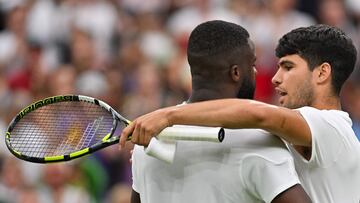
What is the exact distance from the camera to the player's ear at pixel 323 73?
4793 mm

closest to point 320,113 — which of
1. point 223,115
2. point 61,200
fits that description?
point 223,115

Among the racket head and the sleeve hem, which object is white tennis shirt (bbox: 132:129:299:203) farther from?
the racket head

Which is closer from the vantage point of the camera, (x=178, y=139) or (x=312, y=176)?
(x=178, y=139)

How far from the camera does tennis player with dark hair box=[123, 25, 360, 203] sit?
14.0 ft

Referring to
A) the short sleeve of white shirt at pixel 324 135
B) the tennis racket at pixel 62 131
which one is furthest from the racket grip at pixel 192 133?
the short sleeve of white shirt at pixel 324 135

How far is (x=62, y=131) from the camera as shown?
5.51m

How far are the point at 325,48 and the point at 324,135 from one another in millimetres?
504

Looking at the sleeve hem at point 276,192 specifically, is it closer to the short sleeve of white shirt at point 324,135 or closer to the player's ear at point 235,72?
the short sleeve of white shirt at point 324,135

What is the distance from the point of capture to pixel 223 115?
4.25m

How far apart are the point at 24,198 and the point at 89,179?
0.65 m

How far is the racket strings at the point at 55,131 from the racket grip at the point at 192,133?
2.38ft

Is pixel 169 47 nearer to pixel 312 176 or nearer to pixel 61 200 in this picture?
pixel 61 200

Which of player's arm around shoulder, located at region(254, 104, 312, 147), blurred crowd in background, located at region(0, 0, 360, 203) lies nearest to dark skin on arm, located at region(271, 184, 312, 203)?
player's arm around shoulder, located at region(254, 104, 312, 147)

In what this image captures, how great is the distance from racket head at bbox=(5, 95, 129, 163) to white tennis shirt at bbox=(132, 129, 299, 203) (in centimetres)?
34
